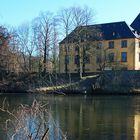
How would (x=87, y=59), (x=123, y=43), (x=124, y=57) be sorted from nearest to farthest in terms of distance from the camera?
(x=124, y=57), (x=123, y=43), (x=87, y=59)

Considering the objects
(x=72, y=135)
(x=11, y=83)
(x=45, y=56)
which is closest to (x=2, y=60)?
(x=11, y=83)

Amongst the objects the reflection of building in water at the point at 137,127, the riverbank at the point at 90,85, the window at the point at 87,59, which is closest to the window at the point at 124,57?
the window at the point at 87,59

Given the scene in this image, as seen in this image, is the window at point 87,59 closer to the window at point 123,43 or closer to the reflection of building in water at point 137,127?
the window at point 123,43

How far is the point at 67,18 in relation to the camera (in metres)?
73.0

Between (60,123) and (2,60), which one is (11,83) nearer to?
(2,60)

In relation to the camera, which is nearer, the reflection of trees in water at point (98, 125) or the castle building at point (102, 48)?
the reflection of trees in water at point (98, 125)

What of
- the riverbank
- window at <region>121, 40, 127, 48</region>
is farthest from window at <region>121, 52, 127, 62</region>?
the riverbank

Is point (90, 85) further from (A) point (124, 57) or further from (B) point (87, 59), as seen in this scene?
(A) point (124, 57)

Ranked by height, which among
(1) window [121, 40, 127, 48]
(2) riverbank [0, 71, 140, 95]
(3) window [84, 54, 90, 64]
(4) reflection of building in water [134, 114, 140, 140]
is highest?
(1) window [121, 40, 127, 48]

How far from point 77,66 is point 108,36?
27.5 ft

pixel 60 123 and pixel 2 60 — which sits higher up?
pixel 2 60

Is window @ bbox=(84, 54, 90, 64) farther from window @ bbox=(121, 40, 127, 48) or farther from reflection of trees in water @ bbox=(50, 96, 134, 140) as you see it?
reflection of trees in water @ bbox=(50, 96, 134, 140)

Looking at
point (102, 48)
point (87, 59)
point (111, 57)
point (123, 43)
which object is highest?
point (123, 43)

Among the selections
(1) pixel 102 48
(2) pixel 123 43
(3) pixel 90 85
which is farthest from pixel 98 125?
(1) pixel 102 48
